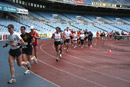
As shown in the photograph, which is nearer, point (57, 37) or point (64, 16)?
point (57, 37)

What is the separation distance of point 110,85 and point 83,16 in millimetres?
54306

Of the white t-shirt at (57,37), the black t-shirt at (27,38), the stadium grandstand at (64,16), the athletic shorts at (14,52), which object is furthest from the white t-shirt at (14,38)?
the stadium grandstand at (64,16)

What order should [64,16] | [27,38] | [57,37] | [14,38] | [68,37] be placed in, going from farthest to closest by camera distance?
1. [64,16]
2. [68,37]
3. [57,37]
4. [27,38]
5. [14,38]

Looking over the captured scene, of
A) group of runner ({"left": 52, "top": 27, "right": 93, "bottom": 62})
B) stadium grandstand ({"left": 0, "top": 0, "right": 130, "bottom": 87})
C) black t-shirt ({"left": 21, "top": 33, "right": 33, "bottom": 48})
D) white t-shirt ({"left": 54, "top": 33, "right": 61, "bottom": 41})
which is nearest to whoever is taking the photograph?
black t-shirt ({"left": 21, "top": 33, "right": 33, "bottom": 48})

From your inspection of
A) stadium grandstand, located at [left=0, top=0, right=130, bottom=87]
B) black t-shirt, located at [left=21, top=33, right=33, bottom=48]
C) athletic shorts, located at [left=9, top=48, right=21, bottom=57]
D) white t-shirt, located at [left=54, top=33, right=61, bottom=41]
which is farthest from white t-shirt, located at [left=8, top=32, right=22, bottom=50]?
stadium grandstand, located at [left=0, top=0, right=130, bottom=87]

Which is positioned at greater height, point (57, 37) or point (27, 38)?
point (27, 38)

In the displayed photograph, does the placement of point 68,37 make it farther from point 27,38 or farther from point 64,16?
point 64,16

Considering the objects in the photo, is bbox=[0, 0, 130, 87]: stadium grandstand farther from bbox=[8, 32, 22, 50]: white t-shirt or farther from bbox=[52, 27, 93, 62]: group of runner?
bbox=[8, 32, 22, 50]: white t-shirt

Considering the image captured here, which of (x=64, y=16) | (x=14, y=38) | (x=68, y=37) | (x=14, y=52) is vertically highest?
(x=64, y=16)

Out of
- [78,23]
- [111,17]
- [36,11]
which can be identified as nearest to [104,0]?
[111,17]

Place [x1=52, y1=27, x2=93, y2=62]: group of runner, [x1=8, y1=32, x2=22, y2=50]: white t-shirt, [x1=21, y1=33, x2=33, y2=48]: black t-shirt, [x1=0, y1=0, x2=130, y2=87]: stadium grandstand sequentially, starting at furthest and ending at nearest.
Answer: [x1=0, y1=0, x2=130, y2=87]: stadium grandstand < [x1=52, y1=27, x2=93, y2=62]: group of runner < [x1=21, y1=33, x2=33, y2=48]: black t-shirt < [x1=8, y1=32, x2=22, y2=50]: white t-shirt

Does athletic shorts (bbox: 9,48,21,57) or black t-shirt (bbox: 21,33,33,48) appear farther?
black t-shirt (bbox: 21,33,33,48)

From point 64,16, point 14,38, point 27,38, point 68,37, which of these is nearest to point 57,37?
point 27,38

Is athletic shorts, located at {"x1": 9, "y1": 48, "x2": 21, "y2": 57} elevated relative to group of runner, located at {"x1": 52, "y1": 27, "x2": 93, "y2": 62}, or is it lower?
elevated
